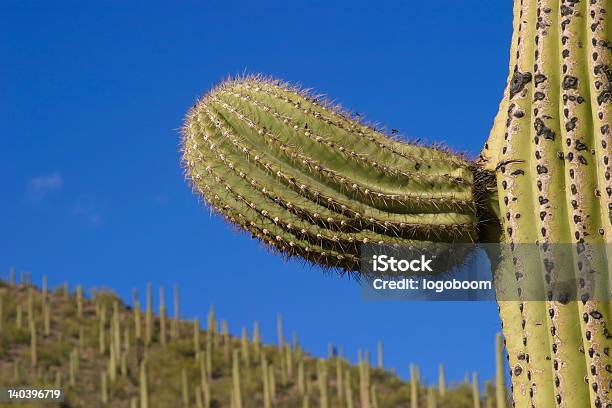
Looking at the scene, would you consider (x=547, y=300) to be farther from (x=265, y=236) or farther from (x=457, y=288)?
(x=265, y=236)

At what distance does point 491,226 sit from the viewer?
→ 2994mm

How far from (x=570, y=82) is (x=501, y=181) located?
0.36 meters

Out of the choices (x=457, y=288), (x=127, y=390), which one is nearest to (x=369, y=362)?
(x=127, y=390)

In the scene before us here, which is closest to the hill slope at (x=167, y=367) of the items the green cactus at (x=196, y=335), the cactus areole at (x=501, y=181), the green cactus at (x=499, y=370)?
the green cactus at (x=196, y=335)

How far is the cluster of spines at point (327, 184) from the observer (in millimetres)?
2936

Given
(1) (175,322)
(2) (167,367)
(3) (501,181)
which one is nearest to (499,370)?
(3) (501,181)

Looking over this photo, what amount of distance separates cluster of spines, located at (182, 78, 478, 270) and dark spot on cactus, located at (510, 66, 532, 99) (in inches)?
11.7

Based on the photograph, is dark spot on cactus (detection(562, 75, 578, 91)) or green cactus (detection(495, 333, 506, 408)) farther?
green cactus (detection(495, 333, 506, 408))

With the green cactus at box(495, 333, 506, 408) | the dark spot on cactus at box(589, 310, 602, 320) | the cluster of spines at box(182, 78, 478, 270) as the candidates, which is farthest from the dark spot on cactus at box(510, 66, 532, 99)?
the green cactus at box(495, 333, 506, 408)

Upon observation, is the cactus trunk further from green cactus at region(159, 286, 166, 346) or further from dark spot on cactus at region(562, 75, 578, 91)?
green cactus at region(159, 286, 166, 346)

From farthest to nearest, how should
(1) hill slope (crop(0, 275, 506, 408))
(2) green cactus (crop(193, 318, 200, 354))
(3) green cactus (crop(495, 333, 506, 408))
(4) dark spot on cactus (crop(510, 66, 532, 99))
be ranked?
1. (2) green cactus (crop(193, 318, 200, 354))
2. (1) hill slope (crop(0, 275, 506, 408))
3. (3) green cactus (crop(495, 333, 506, 408))
4. (4) dark spot on cactus (crop(510, 66, 532, 99))

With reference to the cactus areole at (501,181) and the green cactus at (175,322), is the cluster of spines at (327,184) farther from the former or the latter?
the green cactus at (175,322)

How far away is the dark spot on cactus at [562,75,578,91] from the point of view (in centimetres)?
274

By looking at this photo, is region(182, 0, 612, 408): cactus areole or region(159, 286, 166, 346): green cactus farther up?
region(159, 286, 166, 346): green cactus
